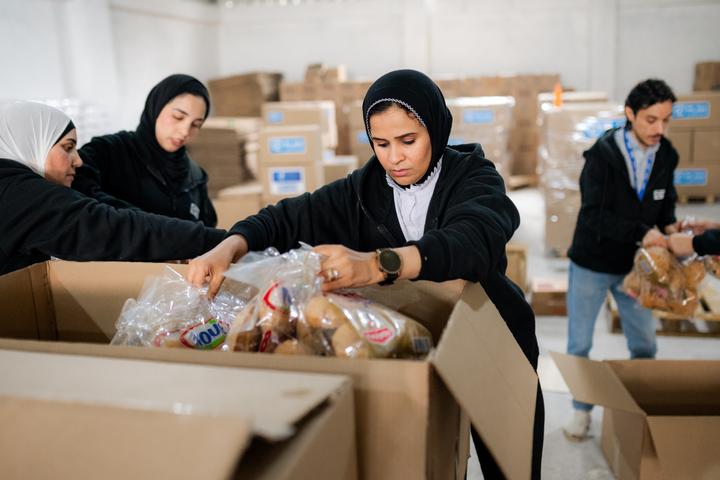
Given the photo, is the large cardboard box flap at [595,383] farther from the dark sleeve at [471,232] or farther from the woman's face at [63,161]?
the woman's face at [63,161]

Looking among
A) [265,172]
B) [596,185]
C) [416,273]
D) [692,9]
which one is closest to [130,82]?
[265,172]

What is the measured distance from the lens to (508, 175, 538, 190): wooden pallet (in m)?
7.99

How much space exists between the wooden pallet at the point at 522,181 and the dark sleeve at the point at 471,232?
22.1 ft

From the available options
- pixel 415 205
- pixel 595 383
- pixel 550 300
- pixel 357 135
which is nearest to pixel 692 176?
pixel 357 135

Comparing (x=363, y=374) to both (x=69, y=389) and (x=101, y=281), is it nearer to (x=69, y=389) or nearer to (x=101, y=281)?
(x=69, y=389)

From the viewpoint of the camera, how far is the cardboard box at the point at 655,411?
1866 mm

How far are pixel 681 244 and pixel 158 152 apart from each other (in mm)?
1881

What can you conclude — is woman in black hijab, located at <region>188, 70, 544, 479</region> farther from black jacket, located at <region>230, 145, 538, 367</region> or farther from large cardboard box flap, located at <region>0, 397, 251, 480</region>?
large cardboard box flap, located at <region>0, 397, 251, 480</region>

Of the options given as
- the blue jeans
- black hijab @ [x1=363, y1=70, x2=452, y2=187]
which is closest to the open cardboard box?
black hijab @ [x1=363, y1=70, x2=452, y2=187]

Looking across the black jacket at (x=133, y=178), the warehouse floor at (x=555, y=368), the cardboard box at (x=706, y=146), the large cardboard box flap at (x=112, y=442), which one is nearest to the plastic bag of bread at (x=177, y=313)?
the large cardboard box flap at (x=112, y=442)

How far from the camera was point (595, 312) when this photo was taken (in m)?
2.62

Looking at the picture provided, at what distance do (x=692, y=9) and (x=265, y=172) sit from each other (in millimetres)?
6399

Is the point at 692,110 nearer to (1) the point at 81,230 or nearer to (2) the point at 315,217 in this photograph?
(2) the point at 315,217

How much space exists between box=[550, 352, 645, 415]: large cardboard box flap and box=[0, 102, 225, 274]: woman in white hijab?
1196 mm
